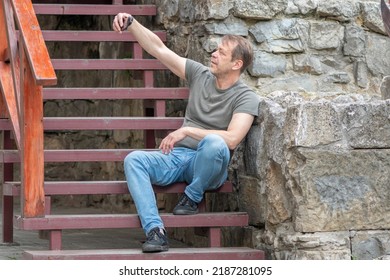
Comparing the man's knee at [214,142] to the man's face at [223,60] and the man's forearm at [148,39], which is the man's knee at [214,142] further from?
the man's forearm at [148,39]

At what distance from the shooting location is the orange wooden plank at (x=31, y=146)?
5.24m

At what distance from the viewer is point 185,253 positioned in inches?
208

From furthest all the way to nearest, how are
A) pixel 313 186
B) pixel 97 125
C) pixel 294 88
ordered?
pixel 294 88
pixel 97 125
pixel 313 186

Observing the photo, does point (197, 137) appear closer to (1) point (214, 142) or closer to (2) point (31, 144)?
(1) point (214, 142)

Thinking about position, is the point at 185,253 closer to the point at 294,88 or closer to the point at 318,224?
the point at 318,224

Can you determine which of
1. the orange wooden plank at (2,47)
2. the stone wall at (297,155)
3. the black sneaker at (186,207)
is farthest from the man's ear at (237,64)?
the orange wooden plank at (2,47)

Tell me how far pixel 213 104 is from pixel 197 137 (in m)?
0.24

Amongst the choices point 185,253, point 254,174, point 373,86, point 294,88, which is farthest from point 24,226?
point 373,86

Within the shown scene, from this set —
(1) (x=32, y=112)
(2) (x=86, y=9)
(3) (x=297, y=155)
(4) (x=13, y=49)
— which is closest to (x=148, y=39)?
(4) (x=13, y=49)

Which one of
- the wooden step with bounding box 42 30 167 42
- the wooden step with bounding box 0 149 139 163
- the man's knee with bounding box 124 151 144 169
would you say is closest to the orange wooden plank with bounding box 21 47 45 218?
the man's knee with bounding box 124 151 144 169

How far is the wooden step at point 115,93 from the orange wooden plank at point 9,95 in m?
0.27

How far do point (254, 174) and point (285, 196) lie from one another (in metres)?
0.33

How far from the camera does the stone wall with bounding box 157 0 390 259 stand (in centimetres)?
516
